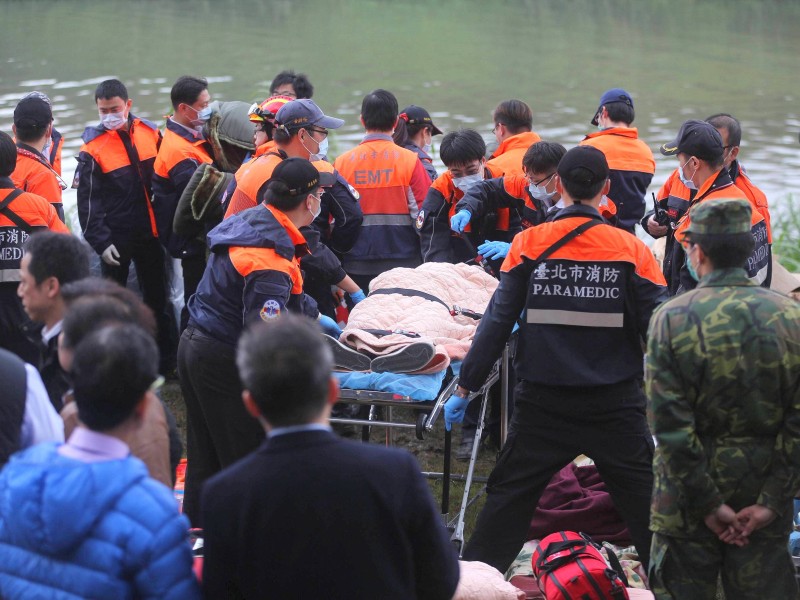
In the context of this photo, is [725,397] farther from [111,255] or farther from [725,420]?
[111,255]

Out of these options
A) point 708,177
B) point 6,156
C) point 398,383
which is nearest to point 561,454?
point 398,383

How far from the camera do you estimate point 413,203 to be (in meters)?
6.39

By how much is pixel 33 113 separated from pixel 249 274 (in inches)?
106

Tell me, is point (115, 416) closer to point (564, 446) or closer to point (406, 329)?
point (564, 446)

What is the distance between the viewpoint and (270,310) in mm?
4121

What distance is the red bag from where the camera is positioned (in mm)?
3943

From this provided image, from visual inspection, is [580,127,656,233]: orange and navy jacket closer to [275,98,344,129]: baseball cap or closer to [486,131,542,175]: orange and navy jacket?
[486,131,542,175]: orange and navy jacket

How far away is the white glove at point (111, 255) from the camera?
6.75 metres

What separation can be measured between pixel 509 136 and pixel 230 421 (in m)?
3.03

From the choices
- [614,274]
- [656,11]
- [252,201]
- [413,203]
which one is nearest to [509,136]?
[413,203]

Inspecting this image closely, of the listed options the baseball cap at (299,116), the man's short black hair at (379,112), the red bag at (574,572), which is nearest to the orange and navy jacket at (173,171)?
the man's short black hair at (379,112)

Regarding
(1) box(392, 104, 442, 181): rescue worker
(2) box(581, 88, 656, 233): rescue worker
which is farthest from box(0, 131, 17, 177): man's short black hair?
(2) box(581, 88, 656, 233): rescue worker

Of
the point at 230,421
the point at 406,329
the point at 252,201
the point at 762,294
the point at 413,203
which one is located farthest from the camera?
the point at 413,203

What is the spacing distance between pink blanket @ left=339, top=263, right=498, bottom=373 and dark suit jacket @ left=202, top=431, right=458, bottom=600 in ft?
6.79
